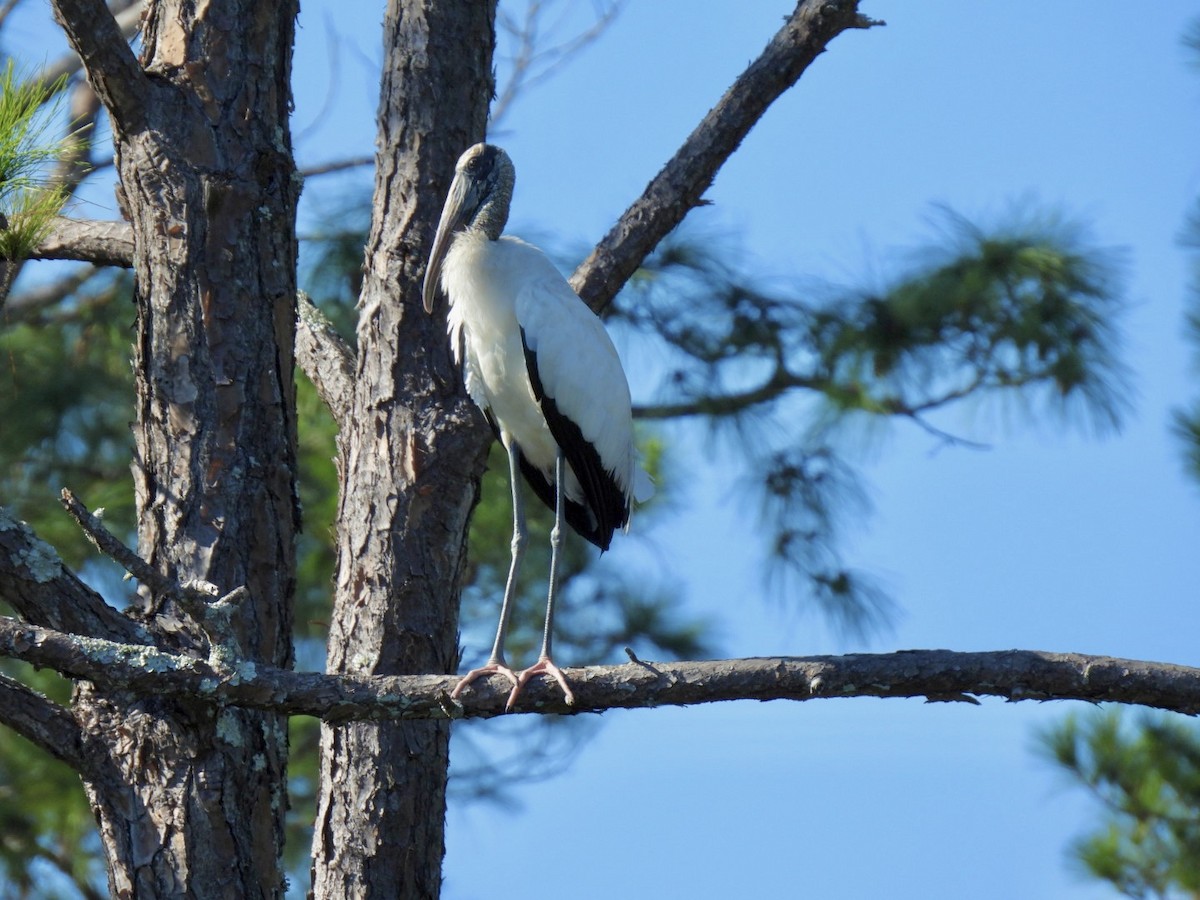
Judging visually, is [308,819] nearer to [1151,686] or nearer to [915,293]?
[915,293]

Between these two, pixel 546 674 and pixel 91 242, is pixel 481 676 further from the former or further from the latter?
pixel 91 242

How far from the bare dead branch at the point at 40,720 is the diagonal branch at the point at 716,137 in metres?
1.46

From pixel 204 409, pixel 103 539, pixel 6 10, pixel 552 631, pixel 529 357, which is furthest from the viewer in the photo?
pixel 6 10

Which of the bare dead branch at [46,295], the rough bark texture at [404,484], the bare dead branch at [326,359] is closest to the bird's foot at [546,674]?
the rough bark texture at [404,484]

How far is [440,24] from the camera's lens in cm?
352

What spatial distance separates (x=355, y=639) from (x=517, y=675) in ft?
2.26

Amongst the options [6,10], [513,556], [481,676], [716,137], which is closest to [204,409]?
[481,676]

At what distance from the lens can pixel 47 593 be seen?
8.20ft

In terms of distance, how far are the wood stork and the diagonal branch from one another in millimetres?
160

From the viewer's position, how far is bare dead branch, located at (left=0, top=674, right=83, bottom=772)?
99.1 inches

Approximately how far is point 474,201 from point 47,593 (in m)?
1.35

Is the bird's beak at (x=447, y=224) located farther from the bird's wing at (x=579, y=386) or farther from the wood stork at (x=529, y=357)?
the bird's wing at (x=579, y=386)

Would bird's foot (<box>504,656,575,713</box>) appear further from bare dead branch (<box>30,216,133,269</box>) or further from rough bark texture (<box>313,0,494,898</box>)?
bare dead branch (<box>30,216,133,269</box>)

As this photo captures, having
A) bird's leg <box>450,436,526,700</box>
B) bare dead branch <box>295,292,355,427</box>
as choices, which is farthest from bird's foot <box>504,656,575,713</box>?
bare dead branch <box>295,292,355,427</box>
